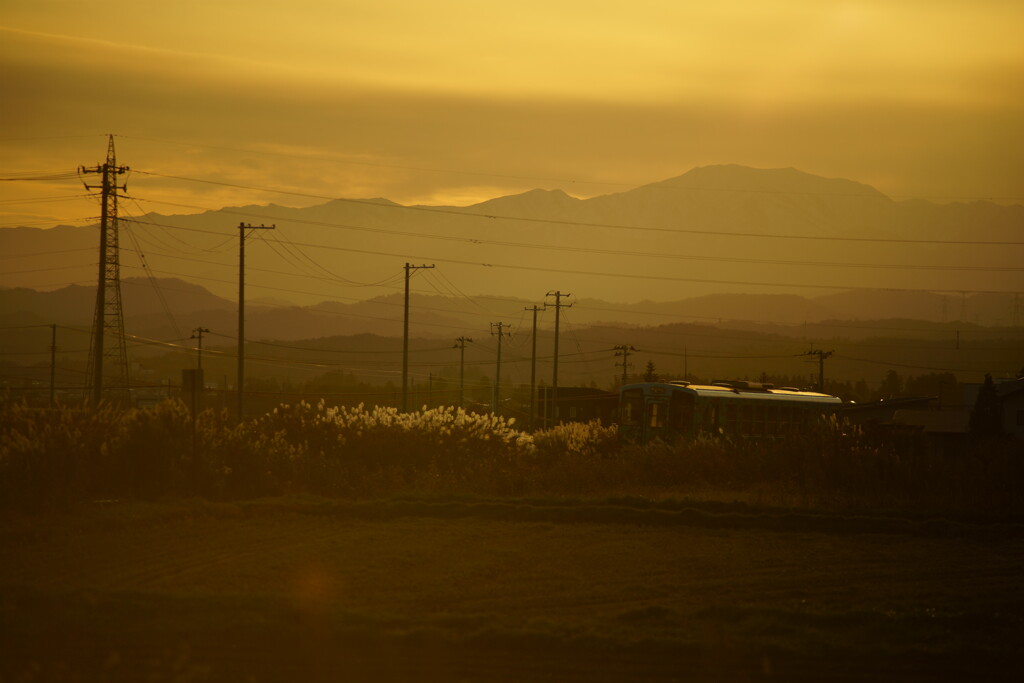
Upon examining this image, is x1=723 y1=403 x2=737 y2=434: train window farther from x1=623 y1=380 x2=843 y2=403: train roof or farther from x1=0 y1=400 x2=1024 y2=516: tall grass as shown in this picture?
x1=0 y1=400 x2=1024 y2=516: tall grass

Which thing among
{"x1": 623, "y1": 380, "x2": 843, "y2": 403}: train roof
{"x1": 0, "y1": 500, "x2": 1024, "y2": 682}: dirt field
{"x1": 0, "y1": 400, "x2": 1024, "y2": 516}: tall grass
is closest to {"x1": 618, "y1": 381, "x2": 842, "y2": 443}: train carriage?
{"x1": 623, "y1": 380, "x2": 843, "y2": 403}: train roof

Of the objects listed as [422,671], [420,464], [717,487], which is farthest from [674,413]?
[422,671]

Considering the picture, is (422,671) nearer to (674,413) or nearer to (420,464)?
(420,464)

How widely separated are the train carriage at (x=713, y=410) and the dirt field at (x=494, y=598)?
17247 millimetres

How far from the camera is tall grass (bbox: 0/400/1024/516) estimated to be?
945 inches

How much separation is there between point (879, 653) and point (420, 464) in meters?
19.1

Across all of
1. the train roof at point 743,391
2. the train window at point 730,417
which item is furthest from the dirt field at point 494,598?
the train roof at point 743,391

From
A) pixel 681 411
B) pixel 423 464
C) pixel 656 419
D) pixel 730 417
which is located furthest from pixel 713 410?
pixel 423 464

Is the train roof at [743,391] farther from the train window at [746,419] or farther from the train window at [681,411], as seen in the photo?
the train window at [746,419]

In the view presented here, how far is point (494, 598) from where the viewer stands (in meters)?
14.1

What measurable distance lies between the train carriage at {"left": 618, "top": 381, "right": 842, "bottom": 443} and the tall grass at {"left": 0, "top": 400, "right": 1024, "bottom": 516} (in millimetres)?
4940

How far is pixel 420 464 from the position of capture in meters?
29.8

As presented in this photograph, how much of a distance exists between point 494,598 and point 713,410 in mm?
26133

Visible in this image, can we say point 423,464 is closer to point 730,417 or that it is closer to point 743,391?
point 730,417
